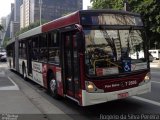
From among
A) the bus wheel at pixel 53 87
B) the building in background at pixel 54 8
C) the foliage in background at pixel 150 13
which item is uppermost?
Answer: the building in background at pixel 54 8

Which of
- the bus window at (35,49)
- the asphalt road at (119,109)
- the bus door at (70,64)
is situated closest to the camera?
the asphalt road at (119,109)

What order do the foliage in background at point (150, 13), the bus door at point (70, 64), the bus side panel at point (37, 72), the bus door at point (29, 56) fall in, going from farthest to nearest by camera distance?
the foliage in background at point (150, 13), the bus door at point (29, 56), the bus side panel at point (37, 72), the bus door at point (70, 64)

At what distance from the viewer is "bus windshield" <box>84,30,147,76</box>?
9180 mm

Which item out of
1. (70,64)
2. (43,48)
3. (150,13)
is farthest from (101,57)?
(150,13)

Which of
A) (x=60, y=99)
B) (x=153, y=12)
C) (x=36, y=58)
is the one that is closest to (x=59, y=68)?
(x=60, y=99)

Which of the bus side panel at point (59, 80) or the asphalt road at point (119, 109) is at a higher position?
the bus side panel at point (59, 80)

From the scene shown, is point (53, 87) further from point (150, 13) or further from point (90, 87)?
point (150, 13)

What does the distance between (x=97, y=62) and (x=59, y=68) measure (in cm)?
229

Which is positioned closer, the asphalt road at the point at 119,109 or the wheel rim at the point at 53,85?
the asphalt road at the point at 119,109

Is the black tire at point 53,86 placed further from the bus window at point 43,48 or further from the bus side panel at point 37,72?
the bus side panel at point 37,72

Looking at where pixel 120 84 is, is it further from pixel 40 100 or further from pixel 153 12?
pixel 153 12

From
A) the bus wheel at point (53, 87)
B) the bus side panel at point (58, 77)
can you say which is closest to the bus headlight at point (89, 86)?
the bus side panel at point (58, 77)

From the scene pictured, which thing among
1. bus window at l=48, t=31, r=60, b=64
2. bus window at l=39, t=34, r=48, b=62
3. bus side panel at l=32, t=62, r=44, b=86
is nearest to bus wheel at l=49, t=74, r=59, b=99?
bus window at l=48, t=31, r=60, b=64

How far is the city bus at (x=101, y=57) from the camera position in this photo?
9.12 meters
